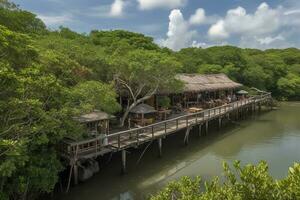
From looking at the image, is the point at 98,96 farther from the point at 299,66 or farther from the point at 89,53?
the point at 299,66

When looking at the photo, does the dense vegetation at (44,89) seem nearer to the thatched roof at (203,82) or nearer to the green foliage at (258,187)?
the green foliage at (258,187)

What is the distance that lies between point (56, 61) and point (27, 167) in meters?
4.36

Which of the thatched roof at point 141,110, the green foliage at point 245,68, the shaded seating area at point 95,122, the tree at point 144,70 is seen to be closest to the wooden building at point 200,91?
the thatched roof at point 141,110

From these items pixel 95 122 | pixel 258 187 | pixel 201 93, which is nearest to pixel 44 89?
pixel 95 122

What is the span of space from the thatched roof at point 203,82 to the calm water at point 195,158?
4.13 meters

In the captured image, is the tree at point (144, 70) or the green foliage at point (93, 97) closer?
the green foliage at point (93, 97)

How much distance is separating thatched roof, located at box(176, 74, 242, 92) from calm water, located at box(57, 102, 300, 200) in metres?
4.13

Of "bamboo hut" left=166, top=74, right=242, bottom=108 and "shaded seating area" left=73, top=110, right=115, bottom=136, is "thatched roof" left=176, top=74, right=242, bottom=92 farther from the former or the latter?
"shaded seating area" left=73, top=110, right=115, bottom=136

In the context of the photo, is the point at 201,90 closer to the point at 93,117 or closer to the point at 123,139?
the point at 123,139

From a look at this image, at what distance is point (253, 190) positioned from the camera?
176 inches

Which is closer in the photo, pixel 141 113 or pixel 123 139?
pixel 123 139

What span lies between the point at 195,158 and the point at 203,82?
13596 mm

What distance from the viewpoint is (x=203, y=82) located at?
30.5 metres

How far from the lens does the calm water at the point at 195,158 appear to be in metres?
13.6
